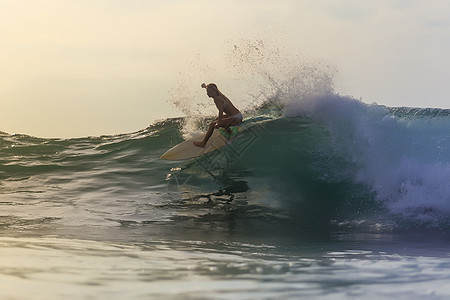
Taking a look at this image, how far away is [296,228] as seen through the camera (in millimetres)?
8047

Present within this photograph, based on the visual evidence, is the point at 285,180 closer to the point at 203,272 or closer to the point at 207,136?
the point at 207,136

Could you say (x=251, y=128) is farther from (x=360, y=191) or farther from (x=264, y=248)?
(x=264, y=248)

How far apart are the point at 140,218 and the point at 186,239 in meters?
1.88

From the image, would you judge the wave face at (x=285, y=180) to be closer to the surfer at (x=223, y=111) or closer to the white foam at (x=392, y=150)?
the white foam at (x=392, y=150)

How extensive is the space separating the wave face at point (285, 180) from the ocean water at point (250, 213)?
0.03 m

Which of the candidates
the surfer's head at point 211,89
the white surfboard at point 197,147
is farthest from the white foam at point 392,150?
the surfer's head at point 211,89

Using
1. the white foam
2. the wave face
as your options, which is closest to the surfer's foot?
the wave face

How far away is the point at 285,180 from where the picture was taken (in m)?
10.4

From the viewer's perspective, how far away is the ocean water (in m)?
3.94

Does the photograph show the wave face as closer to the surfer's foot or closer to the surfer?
the surfer's foot

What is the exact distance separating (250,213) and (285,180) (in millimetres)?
1729

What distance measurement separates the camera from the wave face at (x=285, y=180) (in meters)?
8.49

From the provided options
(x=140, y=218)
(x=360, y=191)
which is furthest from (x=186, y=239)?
(x=360, y=191)

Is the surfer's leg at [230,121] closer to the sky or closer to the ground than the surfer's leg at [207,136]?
closer to the sky
